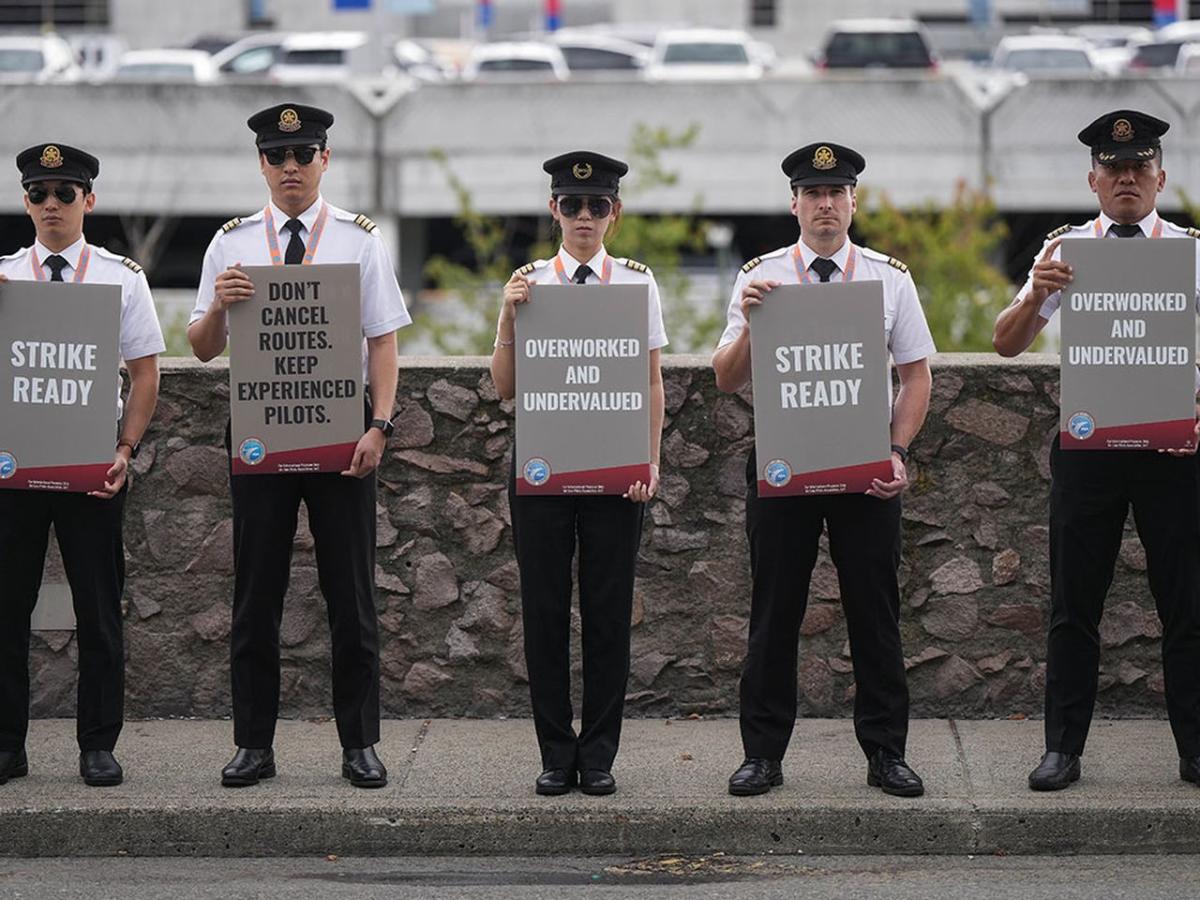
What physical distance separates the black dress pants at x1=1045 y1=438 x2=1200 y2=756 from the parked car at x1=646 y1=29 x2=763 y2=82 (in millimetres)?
34072

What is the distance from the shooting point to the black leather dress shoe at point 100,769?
21.8 feet

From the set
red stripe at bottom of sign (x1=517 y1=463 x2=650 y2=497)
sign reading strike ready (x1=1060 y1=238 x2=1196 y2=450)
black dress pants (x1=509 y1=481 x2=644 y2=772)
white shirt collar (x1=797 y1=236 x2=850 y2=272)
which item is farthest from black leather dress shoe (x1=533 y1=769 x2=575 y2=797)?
sign reading strike ready (x1=1060 y1=238 x2=1196 y2=450)

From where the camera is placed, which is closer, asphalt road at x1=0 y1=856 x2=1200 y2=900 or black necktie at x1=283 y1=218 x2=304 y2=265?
asphalt road at x1=0 y1=856 x2=1200 y2=900

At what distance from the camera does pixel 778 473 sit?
21.0 feet

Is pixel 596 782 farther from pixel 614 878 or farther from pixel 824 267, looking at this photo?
pixel 824 267

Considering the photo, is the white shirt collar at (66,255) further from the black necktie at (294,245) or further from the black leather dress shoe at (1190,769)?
the black leather dress shoe at (1190,769)

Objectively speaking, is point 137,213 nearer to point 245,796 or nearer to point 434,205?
point 434,205

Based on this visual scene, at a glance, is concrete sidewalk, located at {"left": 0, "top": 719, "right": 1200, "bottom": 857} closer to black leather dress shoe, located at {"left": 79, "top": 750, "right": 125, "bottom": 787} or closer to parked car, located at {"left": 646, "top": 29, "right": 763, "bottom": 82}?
black leather dress shoe, located at {"left": 79, "top": 750, "right": 125, "bottom": 787}

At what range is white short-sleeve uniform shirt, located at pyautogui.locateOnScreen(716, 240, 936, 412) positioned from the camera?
6.47 m

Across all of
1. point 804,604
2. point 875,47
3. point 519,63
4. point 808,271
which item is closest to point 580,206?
point 808,271

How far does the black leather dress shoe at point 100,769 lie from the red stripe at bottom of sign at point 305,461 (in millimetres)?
1143

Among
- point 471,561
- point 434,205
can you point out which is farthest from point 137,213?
point 471,561

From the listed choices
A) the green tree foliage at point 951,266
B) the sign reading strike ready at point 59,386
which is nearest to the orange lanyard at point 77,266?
the sign reading strike ready at point 59,386

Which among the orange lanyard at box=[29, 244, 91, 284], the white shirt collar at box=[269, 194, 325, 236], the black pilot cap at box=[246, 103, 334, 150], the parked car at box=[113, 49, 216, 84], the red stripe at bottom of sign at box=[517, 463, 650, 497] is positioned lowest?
Result: the red stripe at bottom of sign at box=[517, 463, 650, 497]
